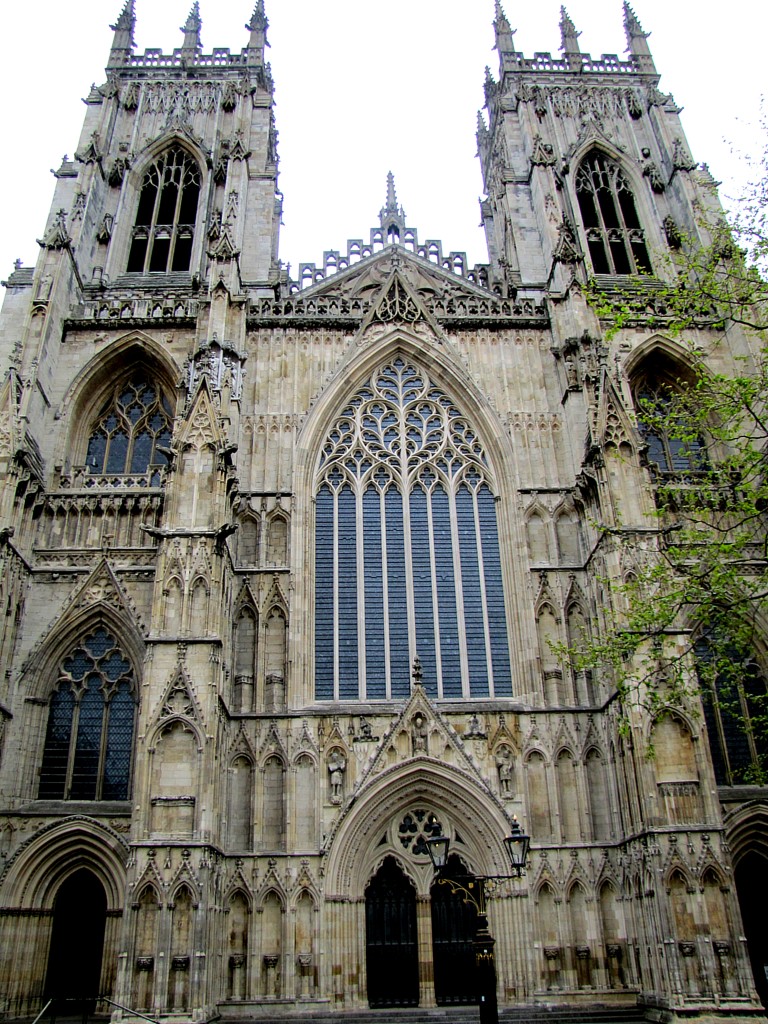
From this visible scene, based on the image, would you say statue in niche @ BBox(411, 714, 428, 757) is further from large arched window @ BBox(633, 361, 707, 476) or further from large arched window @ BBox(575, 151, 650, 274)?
large arched window @ BBox(575, 151, 650, 274)

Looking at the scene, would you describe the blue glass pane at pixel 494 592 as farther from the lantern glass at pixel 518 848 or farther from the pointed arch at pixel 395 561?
the lantern glass at pixel 518 848

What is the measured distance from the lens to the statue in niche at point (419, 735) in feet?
57.3

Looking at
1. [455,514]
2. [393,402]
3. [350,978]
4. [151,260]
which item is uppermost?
[151,260]

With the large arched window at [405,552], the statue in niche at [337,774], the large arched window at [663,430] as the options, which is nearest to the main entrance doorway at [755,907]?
the large arched window at [405,552]

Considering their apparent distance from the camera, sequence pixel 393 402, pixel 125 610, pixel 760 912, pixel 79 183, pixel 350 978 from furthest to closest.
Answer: pixel 79 183 → pixel 393 402 → pixel 125 610 → pixel 760 912 → pixel 350 978

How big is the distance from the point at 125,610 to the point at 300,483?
4.98 meters

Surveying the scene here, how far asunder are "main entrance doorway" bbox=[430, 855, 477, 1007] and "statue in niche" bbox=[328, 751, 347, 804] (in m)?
2.55

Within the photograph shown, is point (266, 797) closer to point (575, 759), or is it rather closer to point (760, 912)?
point (575, 759)

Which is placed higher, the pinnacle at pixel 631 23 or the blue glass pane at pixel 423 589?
the pinnacle at pixel 631 23

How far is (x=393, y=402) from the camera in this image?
2231 centimetres

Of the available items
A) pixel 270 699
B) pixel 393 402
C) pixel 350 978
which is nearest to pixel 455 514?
pixel 393 402

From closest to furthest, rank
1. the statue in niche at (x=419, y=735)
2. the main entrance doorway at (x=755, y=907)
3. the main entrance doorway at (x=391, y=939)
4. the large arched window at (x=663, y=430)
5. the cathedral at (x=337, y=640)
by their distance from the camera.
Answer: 1. the cathedral at (x=337, y=640)
2. the main entrance doorway at (x=391, y=939)
3. the main entrance doorway at (x=755, y=907)
4. the statue in niche at (x=419, y=735)
5. the large arched window at (x=663, y=430)

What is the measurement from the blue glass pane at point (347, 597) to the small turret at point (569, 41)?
20.6 m

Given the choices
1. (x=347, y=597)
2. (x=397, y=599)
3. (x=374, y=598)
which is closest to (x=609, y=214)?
(x=397, y=599)
